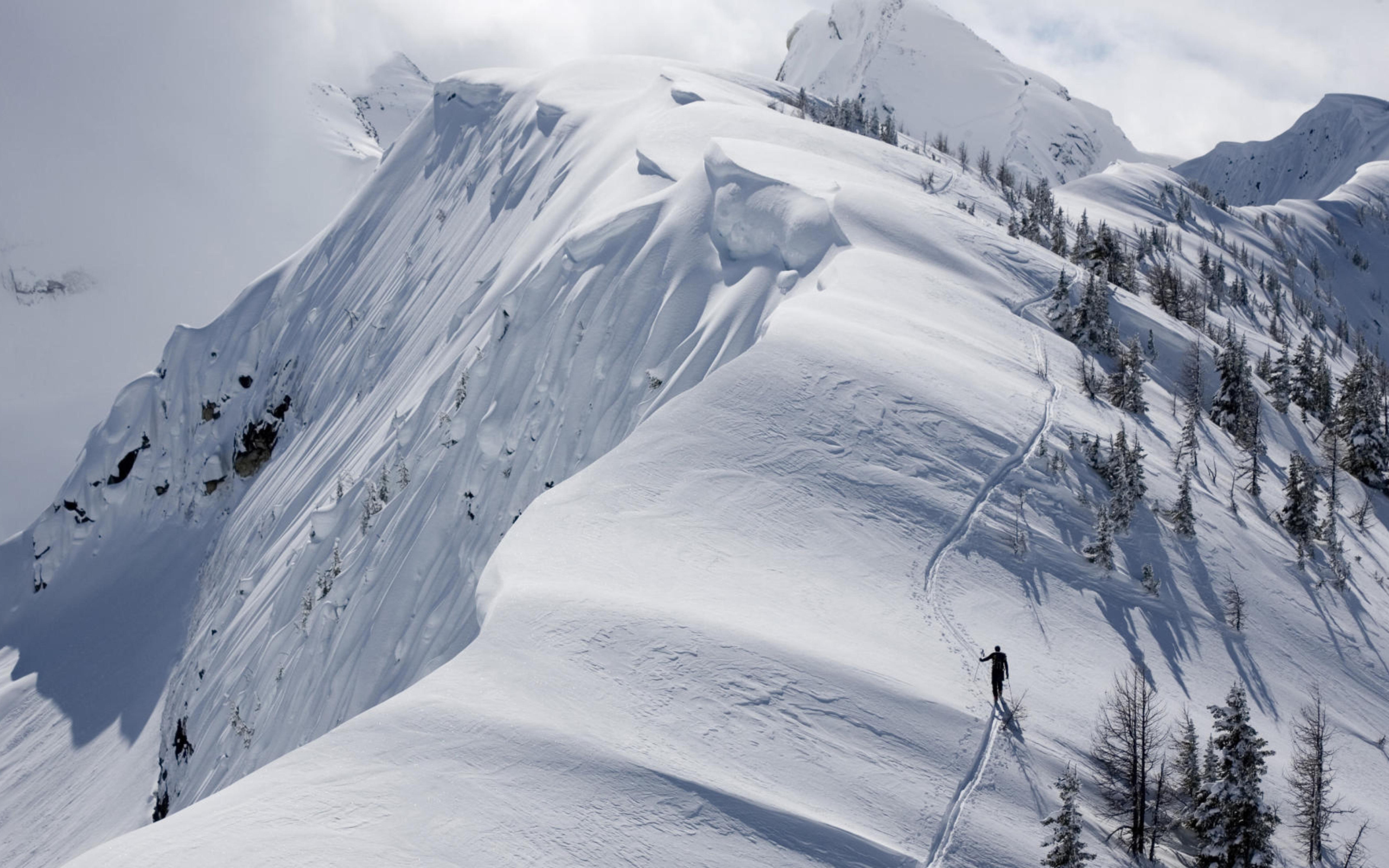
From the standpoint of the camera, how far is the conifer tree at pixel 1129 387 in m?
25.4

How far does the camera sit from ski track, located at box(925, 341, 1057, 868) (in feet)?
37.2

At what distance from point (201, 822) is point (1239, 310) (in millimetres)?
70735

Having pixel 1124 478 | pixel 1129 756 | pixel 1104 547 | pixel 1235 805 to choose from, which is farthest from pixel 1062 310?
pixel 1235 805

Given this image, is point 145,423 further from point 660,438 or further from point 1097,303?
point 1097,303

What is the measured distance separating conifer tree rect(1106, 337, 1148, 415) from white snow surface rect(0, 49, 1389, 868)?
0.64m

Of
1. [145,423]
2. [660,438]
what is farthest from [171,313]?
[660,438]

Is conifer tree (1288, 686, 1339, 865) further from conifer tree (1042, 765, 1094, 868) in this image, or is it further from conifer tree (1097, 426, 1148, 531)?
conifer tree (1097, 426, 1148, 531)

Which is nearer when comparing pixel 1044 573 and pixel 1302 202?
pixel 1044 573

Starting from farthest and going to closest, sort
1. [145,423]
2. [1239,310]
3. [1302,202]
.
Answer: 1. [1302,202]
2. [1239,310]
3. [145,423]

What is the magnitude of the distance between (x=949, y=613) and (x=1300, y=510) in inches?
472

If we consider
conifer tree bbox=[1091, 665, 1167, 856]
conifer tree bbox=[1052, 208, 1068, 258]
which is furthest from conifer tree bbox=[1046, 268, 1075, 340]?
conifer tree bbox=[1091, 665, 1167, 856]

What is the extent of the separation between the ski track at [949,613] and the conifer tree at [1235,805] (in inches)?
108

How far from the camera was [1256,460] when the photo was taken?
2420cm

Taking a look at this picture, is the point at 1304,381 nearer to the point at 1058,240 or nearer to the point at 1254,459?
the point at 1058,240
